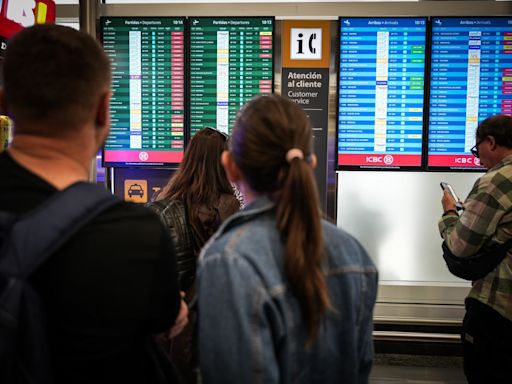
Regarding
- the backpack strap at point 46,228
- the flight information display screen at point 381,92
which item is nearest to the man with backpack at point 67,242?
the backpack strap at point 46,228

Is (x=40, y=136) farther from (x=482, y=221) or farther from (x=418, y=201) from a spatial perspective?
(x=418, y=201)

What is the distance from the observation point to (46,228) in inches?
32.4

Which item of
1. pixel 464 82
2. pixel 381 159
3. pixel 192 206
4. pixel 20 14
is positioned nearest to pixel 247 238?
pixel 192 206

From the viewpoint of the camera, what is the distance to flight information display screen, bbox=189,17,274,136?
10.2 feet

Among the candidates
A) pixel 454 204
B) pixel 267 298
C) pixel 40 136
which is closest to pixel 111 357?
pixel 267 298

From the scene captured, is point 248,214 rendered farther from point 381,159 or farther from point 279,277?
point 381,159

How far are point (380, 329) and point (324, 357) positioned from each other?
8.04ft

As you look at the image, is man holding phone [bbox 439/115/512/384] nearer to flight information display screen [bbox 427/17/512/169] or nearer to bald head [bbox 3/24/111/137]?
flight information display screen [bbox 427/17/512/169]

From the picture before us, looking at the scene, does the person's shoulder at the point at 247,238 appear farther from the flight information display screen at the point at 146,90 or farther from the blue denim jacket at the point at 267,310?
the flight information display screen at the point at 146,90

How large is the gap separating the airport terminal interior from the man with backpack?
7.35 ft

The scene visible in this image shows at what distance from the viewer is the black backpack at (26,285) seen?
79 centimetres

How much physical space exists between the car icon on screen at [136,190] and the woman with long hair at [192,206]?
136 cm

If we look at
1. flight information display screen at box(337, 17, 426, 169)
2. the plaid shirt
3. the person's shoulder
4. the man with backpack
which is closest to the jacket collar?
the person's shoulder

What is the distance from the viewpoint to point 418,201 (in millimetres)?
3334
